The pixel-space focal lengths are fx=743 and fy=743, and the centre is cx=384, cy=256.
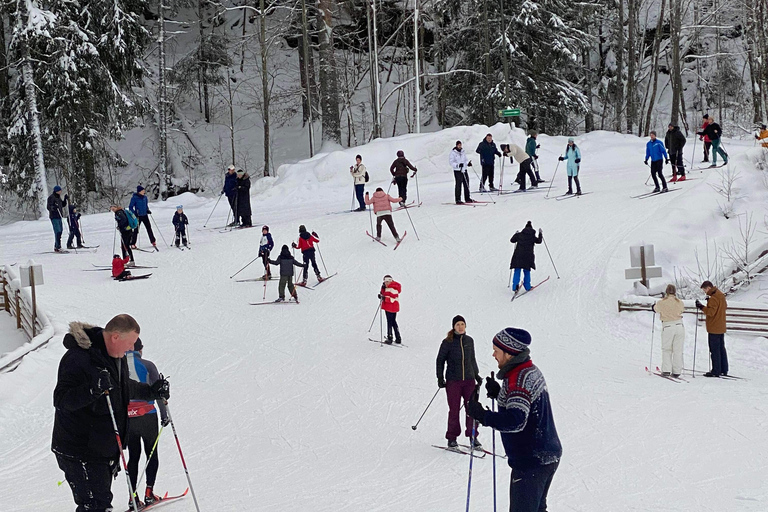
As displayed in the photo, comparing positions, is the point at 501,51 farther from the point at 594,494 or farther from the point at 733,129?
the point at 594,494

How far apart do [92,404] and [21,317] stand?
494 inches

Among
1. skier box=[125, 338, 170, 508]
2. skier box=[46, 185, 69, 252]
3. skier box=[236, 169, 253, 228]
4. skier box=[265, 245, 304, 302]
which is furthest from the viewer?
skier box=[236, 169, 253, 228]

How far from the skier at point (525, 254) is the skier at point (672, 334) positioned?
4418 millimetres

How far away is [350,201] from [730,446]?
682 inches

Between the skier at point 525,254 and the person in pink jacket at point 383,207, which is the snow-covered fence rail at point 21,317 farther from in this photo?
the skier at point 525,254

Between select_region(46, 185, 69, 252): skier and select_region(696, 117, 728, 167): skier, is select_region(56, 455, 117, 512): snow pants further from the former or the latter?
select_region(696, 117, 728, 167): skier

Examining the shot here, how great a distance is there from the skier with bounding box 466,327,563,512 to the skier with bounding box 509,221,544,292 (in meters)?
10.5

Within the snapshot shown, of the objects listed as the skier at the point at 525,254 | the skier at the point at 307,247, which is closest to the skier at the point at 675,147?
the skier at the point at 525,254

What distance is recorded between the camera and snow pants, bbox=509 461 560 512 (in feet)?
13.6

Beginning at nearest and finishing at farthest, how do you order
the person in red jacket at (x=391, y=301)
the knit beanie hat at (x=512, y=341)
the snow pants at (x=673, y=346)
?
the knit beanie hat at (x=512, y=341) → the snow pants at (x=673, y=346) → the person in red jacket at (x=391, y=301)

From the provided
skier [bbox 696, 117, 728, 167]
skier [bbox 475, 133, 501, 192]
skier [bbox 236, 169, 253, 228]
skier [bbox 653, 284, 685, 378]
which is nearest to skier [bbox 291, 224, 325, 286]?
skier [bbox 236, 169, 253, 228]

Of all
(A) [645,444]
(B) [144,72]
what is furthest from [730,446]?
(B) [144,72]

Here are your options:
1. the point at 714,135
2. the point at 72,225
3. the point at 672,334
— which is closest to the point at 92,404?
the point at 672,334

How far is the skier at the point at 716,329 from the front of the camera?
10.4m
